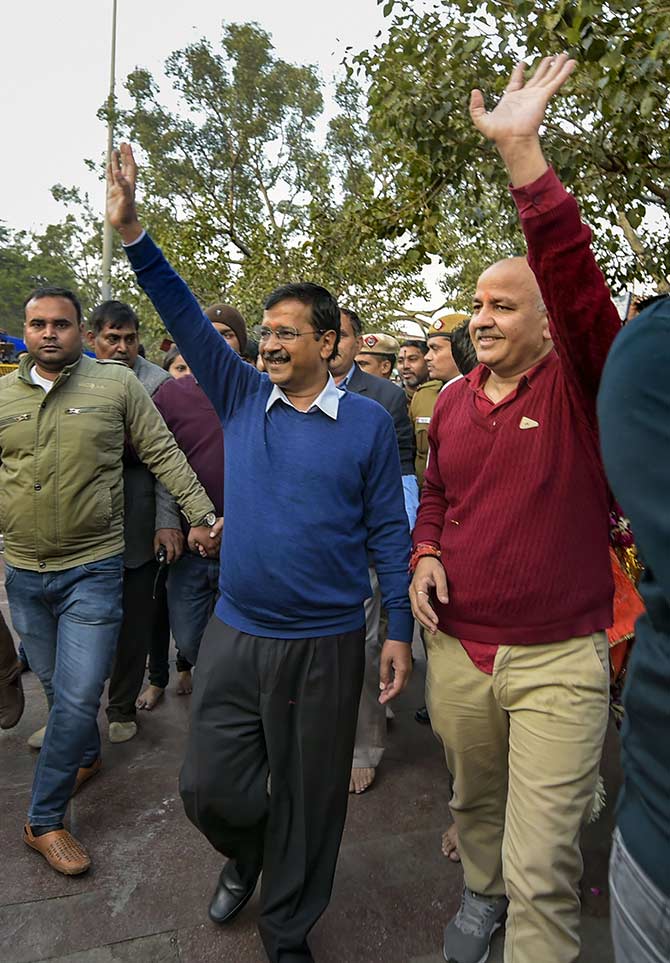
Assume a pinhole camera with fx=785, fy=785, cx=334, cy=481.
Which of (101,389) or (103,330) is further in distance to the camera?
(103,330)

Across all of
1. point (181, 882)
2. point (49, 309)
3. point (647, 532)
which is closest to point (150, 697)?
point (181, 882)

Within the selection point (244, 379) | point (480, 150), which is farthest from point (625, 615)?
point (480, 150)

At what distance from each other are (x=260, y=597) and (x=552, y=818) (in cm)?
105

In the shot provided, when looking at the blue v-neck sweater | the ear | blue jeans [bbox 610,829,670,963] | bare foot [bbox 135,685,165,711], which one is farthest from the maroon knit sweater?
bare foot [bbox 135,685,165,711]

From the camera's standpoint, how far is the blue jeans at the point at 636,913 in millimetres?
1094

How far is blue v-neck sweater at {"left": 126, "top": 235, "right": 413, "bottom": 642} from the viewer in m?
2.45

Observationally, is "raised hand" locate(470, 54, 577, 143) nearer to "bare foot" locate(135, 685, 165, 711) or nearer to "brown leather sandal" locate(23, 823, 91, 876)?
"brown leather sandal" locate(23, 823, 91, 876)

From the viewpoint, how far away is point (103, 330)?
4.35 metres

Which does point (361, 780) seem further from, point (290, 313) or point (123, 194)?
point (123, 194)

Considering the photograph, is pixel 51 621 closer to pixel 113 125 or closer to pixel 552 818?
pixel 552 818

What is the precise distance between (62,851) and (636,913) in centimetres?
242

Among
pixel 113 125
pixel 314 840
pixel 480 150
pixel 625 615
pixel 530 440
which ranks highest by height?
pixel 113 125

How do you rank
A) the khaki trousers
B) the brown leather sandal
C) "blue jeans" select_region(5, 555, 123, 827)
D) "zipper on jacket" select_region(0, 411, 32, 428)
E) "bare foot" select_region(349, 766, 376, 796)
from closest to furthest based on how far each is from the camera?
the khaki trousers < the brown leather sandal < "blue jeans" select_region(5, 555, 123, 827) < "zipper on jacket" select_region(0, 411, 32, 428) < "bare foot" select_region(349, 766, 376, 796)

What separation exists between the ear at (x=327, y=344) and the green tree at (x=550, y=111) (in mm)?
1670
